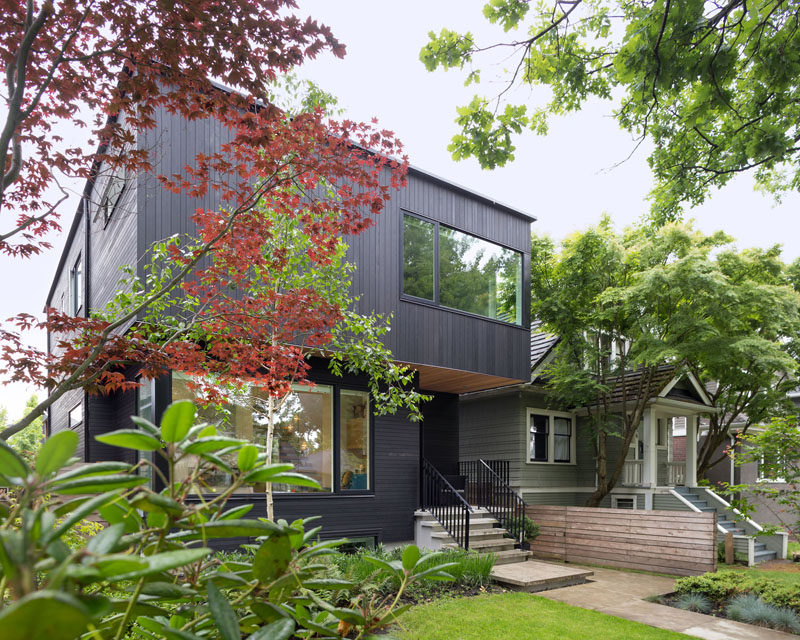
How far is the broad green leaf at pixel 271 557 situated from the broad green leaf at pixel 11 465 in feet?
1.59

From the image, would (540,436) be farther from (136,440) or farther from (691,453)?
(136,440)

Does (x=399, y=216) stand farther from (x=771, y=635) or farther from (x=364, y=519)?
(x=771, y=635)

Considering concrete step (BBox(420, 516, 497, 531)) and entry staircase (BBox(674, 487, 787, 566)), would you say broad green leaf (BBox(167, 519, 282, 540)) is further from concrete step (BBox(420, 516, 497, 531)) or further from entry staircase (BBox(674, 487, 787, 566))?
entry staircase (BBox(674, 487, 787, 566))

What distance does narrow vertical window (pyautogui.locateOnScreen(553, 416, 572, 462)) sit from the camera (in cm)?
1581

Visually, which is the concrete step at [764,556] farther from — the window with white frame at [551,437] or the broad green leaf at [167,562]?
the broad green leaf at [167,562]

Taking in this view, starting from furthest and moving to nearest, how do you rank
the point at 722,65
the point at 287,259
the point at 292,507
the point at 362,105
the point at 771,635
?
1. the point at 362,105
2. the point at 292,507
3. the point at 287,259
4. the point at 771,635
5. the point at 722,65

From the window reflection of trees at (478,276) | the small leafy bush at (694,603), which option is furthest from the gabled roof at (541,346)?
the small leafy bush at (694,603)

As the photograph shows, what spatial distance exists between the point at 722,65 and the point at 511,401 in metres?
10.9

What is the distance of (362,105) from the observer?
33.8ft

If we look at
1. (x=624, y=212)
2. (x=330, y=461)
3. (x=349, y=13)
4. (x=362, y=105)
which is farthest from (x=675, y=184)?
(x=624, y=212)

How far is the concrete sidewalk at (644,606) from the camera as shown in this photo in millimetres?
6531

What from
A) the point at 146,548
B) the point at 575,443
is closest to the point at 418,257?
the point at 575,443

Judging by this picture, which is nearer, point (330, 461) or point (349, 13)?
point (349, 13)

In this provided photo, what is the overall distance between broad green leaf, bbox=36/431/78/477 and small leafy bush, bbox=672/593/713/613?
8626 millimetres
